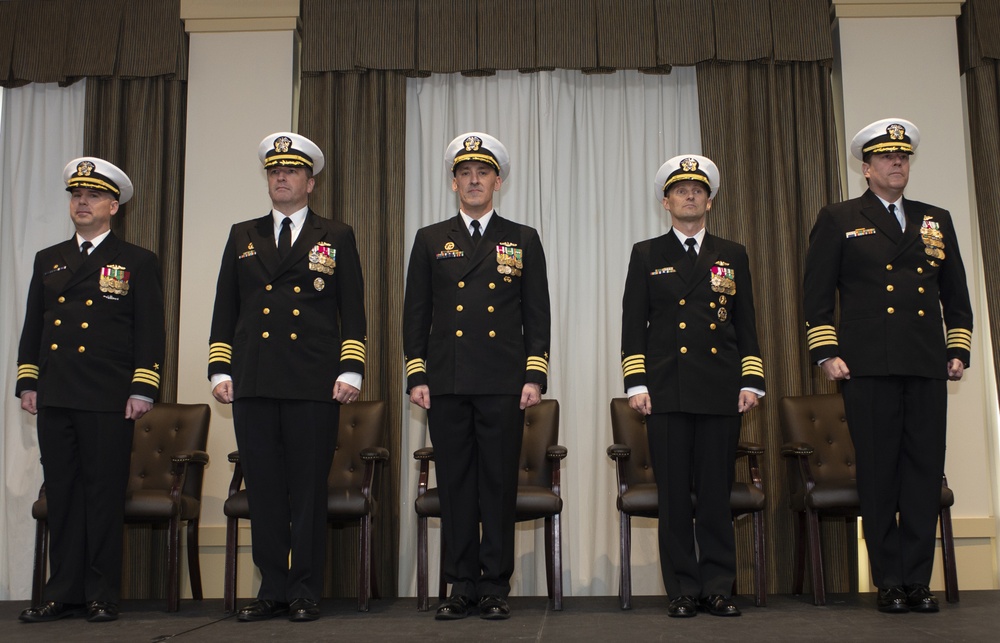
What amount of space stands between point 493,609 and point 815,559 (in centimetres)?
155

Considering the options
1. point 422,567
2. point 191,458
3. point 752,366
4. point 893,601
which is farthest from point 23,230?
point 893,601

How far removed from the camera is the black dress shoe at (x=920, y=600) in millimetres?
3615

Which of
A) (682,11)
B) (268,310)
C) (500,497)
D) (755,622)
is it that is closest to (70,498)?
(268,310)

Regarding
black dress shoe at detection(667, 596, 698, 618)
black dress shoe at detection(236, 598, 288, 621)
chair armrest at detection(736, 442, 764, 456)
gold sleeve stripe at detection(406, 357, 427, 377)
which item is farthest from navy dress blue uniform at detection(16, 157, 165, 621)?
chair armrest at detection(736, 442, 764, 456)

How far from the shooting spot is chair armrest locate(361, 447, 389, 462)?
4.44 m

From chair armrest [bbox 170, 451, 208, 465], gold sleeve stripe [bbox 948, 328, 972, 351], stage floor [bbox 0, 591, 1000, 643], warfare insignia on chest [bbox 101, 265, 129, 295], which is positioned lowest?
stage floor [bbox 0, 591, 1000, 643]

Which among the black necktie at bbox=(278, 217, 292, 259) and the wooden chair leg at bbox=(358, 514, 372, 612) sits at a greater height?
the black necktie at bbox=(278, 217, 292, 259)

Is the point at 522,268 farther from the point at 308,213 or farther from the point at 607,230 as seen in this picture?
the point at 607,230

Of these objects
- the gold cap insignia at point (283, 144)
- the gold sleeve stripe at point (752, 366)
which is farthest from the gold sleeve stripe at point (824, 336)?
the gold cap insignia at point (283, 144)

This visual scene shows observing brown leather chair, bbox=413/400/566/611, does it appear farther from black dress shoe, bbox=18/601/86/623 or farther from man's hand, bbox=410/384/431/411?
black dress shoe, bbox=18/601/86/623

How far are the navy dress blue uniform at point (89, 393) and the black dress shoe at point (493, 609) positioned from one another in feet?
4.92

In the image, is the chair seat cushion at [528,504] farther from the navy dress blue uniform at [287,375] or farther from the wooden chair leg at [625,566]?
the navy dress blue uniform at [287,375]

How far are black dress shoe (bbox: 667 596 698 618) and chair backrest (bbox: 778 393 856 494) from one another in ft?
4.23

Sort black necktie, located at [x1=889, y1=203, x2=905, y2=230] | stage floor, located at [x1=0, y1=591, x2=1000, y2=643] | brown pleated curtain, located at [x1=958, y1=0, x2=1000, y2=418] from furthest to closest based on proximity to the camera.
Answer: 1. brown pleated curtain, located at [x1=958, y1=0, x2=1000, y2=418]
2. black necktie, located at [x1=889, y1=203, x2=905, y2=230]
3. stage floor, located at [x1=0, y1=591, x2=1000, y2=643]
